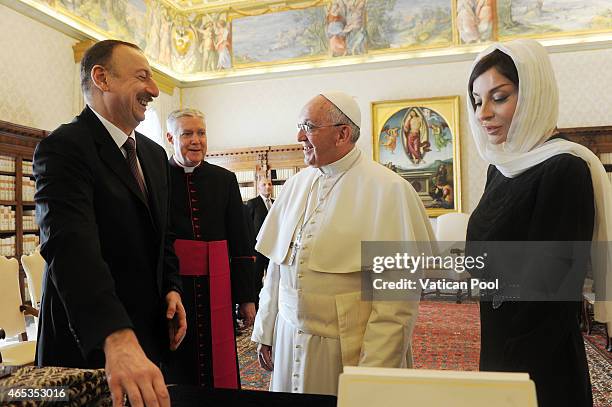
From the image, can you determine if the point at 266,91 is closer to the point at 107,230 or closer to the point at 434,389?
the point at 107,230

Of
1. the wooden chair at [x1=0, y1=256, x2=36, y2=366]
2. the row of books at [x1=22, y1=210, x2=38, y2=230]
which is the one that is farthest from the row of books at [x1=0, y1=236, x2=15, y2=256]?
the wooden chair at [x1=0, y1=256, x2=36, y2=366]

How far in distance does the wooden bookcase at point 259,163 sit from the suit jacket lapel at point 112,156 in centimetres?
927

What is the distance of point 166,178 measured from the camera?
200cm

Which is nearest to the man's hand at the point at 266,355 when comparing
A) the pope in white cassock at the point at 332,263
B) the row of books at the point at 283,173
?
the pope in white cassock at the point at 332,263

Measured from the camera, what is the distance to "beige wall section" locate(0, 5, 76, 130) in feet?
24.8

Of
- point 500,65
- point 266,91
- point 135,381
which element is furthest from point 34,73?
point 135,381

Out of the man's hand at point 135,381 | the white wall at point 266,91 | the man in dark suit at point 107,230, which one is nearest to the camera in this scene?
the man's hand at point 135,381

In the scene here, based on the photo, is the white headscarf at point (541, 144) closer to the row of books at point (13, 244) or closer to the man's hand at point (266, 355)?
the man's hand at point (266, 355)

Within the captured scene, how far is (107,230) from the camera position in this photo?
162cm

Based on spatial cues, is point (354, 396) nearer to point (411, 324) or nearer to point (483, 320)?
point (483, 320)

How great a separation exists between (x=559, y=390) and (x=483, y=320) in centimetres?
30

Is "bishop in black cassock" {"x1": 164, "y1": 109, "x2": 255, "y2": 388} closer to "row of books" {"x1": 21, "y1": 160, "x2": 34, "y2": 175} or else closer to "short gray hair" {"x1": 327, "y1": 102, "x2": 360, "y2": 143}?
"short gray hair" {"x1": 327, "y1": 102, "x2": 360, "y2": 143}

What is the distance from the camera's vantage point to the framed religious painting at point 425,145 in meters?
10.6

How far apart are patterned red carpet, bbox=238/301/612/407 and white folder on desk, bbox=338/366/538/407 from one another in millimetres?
4297
